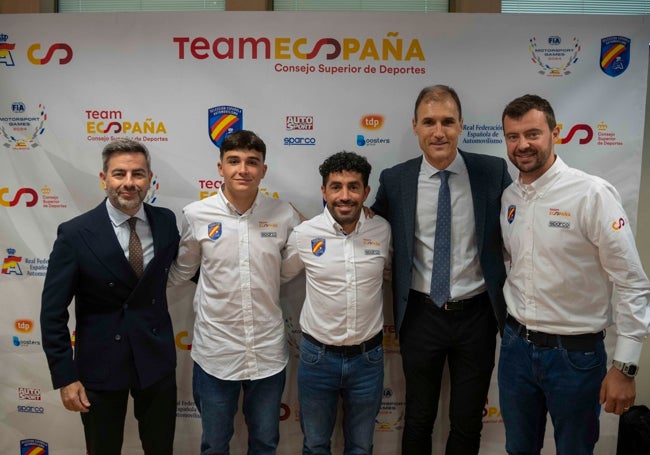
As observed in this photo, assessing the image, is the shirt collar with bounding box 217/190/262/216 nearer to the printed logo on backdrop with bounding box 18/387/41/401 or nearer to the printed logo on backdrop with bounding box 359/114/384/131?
the printed logo on backdrop with bounding box 359/114/384/131

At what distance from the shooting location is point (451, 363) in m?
2.25

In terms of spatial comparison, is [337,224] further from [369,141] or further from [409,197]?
[369,141]

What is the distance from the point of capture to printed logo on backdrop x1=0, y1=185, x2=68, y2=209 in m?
2.66

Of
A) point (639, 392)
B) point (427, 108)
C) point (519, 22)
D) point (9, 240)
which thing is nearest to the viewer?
point (427, 108)

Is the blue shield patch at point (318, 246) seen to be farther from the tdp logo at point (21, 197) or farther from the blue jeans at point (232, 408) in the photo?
the tdp logo at point (21, 197)

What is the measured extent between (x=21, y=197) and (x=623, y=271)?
3.08 metres

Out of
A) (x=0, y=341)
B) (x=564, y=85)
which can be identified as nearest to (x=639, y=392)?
(x=564, y=85)

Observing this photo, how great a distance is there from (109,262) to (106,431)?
0.77 metres

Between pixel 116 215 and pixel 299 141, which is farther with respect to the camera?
pixel 299 141

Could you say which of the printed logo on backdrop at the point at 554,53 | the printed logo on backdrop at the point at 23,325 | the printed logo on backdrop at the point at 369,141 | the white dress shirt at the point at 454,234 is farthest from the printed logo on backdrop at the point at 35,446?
the printed logo on backdrop at the point at 554,53

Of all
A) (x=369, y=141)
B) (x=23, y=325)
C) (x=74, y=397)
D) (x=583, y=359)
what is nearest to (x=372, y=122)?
(x=369, y=141)

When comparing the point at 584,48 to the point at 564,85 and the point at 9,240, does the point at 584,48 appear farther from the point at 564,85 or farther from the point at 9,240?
the point at 9,240

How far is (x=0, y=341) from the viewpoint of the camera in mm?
2738

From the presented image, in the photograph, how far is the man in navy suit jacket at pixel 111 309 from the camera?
74.7 inches
